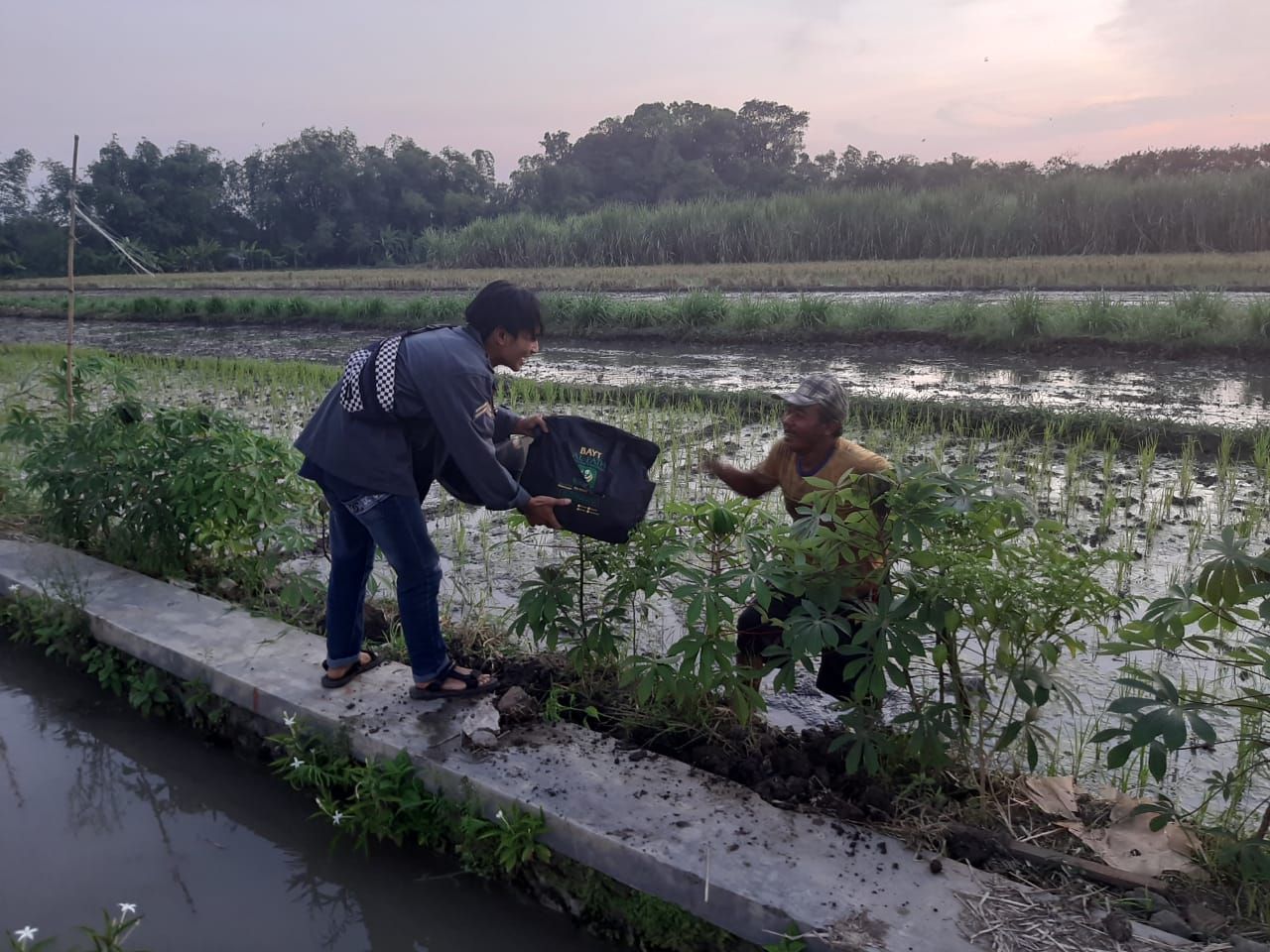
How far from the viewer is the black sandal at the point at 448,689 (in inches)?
129

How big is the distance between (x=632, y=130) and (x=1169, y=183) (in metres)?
31.7

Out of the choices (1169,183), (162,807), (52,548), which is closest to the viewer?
(162,807)

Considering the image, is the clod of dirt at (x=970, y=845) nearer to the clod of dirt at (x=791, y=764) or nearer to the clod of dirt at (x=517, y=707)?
the clod of dirt at (x=791, y=764)

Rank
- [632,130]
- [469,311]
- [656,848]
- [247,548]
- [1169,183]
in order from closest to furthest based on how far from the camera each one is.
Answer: [656,848]
[469,311]
[247,548]
[1169,183]
[632,130]

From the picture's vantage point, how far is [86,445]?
4.63m

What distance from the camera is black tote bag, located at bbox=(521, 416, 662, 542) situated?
122 inches

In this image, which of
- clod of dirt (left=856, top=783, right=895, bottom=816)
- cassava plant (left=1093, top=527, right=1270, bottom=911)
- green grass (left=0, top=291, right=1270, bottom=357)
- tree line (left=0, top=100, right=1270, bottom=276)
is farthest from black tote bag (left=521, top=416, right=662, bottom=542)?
tree line (left=0, top=100, right=1270, bottom=276)

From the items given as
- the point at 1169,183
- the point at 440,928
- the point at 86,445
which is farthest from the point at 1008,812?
the point at 1169,183

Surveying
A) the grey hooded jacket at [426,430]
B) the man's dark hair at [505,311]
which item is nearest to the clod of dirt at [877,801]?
the grey hooded jacket at [426,430]

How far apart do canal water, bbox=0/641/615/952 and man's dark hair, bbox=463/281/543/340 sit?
1.68 m

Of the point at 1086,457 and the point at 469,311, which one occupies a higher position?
the point at 469,311

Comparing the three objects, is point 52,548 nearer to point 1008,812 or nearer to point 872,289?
point 1008,812

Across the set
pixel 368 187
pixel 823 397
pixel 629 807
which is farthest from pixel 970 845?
pixel 368 187

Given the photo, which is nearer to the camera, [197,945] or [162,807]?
[197,945]
